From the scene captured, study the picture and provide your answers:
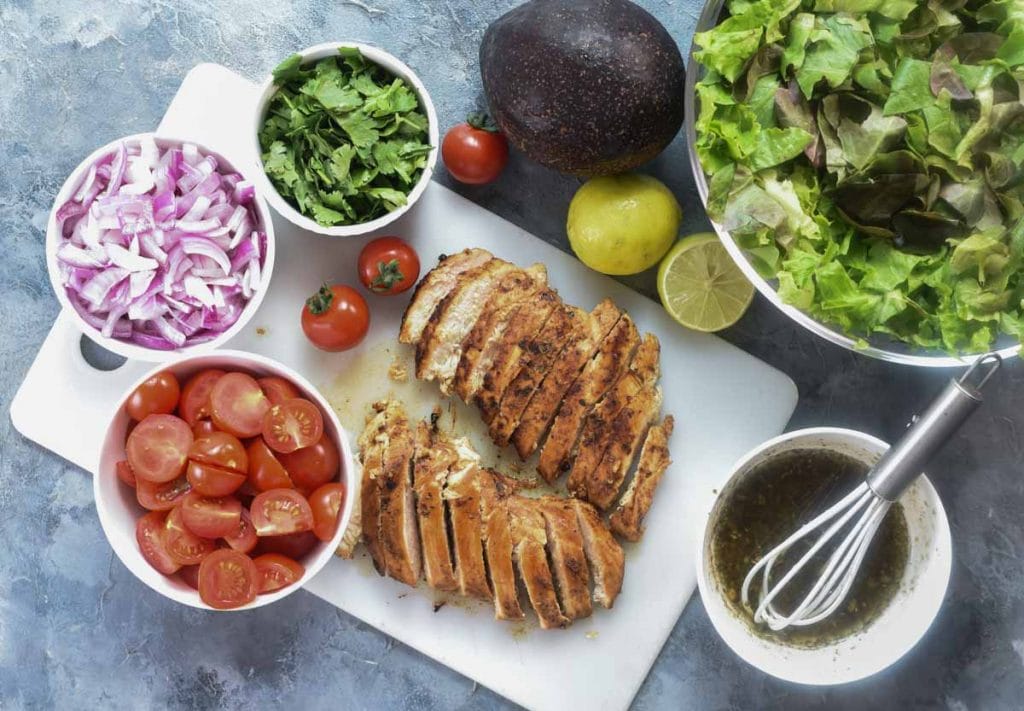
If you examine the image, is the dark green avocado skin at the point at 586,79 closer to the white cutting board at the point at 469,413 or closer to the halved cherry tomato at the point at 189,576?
the white cutting board at the point at 469,413

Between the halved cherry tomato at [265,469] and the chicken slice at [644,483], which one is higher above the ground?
the chicken slice at [644,483]

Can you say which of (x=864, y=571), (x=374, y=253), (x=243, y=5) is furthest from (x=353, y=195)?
(x=864, y=571)

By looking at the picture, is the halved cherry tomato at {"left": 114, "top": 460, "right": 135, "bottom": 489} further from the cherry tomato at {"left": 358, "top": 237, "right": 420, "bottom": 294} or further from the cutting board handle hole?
the cherry tomato at {"left": 358, "top": 237, "right": 420, "bottom": 294}

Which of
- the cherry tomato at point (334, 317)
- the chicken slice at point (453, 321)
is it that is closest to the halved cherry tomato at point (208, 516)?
the cherry tomato at point (334, 317)

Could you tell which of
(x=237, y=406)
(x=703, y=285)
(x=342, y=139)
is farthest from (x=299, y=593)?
(x=703, y=285)

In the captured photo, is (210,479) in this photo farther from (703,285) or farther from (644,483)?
(703,285)

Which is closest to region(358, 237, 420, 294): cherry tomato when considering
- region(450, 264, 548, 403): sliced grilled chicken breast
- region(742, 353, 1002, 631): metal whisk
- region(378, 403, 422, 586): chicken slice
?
region(450, 264, 548, 403): sliced grilled chicken breast
